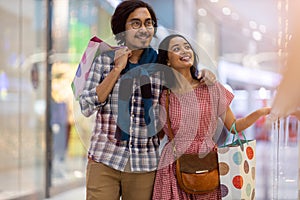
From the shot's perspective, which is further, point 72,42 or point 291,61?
point 72,42

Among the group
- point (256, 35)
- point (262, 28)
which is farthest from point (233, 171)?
point (256, 35)

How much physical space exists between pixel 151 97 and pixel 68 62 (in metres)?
2.73

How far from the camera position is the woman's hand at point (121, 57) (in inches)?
63.6

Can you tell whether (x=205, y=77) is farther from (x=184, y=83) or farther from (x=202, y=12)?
(x=202, y=12)

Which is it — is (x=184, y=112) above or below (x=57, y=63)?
below

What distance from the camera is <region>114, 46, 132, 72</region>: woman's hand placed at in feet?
5.30

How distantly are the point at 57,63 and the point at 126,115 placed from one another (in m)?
2.64

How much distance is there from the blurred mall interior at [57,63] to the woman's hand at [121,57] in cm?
200

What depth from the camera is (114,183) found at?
65.8 inches

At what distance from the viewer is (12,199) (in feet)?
11.4

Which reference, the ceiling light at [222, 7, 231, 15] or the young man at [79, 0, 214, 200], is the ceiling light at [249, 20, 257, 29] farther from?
the young man at [79, 0, 214, 200]

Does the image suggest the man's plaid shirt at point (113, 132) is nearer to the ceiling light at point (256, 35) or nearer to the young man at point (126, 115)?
the young man at point (126, 115)

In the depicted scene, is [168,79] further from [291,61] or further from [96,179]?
[291,61]

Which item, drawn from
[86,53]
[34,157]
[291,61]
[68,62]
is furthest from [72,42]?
[291,61]
